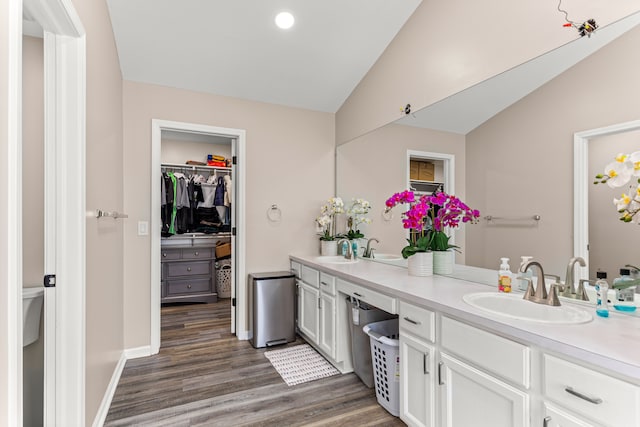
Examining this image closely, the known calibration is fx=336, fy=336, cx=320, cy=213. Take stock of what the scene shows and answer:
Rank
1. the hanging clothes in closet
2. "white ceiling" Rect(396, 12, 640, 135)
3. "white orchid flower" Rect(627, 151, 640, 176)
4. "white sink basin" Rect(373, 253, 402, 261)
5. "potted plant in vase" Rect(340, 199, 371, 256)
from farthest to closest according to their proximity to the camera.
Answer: the hanging clothes in closet → "potted plant in vase" Rect(340, 199, 371, 256) → "white sink basin" Rect(373, 253, 402, 261) → "white ceiling" Rect(396, 12, 640, 135) → "white orchid flower" Rect(627, 151, 640, 176)

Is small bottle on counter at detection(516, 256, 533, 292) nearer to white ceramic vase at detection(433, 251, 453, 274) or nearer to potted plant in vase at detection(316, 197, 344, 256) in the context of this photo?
white ceramic vase at detection(433, 251, 453, 274)

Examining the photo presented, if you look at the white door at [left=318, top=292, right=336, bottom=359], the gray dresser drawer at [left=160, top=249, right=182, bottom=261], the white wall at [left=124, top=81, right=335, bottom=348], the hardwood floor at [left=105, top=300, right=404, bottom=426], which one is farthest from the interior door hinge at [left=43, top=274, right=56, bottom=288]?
the gray dresser drawer at [left=160, top=249, right=182, bottom=261]

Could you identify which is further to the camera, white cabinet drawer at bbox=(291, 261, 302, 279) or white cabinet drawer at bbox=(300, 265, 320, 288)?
white cabinet drawer at bbox=(291, 261, 302, 279)

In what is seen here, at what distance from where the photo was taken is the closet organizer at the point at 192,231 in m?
4.35

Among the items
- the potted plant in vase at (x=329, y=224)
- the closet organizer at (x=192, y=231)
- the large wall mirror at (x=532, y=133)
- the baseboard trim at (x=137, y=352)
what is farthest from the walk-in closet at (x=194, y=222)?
the large wall mirror at (x=532, y=133)

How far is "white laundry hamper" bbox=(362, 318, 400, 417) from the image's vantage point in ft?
6.61

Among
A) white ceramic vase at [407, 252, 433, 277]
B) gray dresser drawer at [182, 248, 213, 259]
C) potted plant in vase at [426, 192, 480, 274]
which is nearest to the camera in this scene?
potted plant in vase at [426, 192, 480, 274]

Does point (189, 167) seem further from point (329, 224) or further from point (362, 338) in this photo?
point (362, 338)

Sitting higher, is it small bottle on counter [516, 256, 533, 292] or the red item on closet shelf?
the red item on closet shelf

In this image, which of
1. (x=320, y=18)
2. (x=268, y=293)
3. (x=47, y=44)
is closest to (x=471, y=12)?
(x=320, y=18)

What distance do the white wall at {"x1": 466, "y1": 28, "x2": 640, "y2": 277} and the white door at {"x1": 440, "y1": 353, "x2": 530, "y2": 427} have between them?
680 mm

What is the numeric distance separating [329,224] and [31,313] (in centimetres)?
250

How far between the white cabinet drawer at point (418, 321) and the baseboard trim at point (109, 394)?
5.86 ft

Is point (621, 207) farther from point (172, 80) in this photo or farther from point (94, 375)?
point (172, 80)
